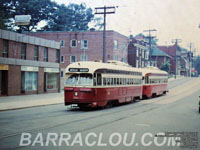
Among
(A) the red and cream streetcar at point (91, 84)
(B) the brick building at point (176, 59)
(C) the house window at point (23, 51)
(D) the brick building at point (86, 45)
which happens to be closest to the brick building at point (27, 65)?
(C) the house window at point (23, 51)

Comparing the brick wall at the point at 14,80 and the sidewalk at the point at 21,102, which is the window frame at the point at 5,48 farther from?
the sidewalk at the point at 21,102

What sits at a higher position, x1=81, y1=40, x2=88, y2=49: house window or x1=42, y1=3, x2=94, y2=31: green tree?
x1=42, y1=3, x2=94, y2=31: green tree

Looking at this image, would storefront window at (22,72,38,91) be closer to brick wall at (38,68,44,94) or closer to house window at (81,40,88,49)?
brick wall at (38,68,44,94)

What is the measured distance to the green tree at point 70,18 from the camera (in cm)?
7138

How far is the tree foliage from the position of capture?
201 ft

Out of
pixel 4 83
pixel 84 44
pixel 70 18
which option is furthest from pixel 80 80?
pixel 70 18

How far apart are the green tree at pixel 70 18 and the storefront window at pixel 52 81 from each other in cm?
3494

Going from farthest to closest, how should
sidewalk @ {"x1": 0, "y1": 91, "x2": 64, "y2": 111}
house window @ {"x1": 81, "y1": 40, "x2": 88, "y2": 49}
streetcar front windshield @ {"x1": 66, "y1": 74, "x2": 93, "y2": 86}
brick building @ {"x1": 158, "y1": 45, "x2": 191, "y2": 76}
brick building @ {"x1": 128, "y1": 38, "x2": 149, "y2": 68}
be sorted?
1. brick building @ {"x1": 158, "y1": 45, "x2": 191, "y2": 76}
2. brick building @ {"x1": 128, "y1": 38, "x2": 149, "y2": 68}
3. house window @ {"x1": 81, "y1": 40, "x2": 88, "y2": 49}
4. sidewalk @ {"x1": 0, "y1": 91, "x2": 64, "y2": 111}
5. streetcar front windshield @ {"x1": 66, "y1": 74, "x2": 93, "y2": 86}

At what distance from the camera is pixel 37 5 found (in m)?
65.8

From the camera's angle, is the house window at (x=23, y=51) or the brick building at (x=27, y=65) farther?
the house window at (x=23, y=51)

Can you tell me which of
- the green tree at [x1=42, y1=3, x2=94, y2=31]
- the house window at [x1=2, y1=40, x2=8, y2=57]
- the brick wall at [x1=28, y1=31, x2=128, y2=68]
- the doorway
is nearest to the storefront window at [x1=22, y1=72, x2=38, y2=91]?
the doorway

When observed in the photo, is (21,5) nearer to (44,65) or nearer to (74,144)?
(44,65)

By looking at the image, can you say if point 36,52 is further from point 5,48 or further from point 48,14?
point 48,14

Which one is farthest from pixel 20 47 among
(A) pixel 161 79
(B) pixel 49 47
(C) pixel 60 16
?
(C) pixel 60 16
